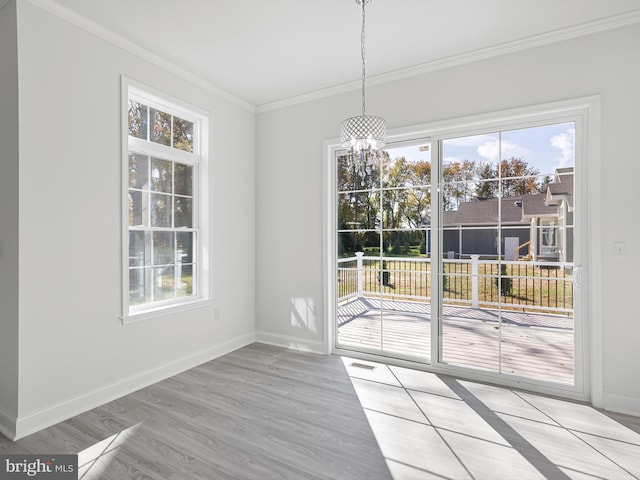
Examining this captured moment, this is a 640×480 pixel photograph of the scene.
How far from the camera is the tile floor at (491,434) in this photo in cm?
201

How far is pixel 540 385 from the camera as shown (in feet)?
9.84

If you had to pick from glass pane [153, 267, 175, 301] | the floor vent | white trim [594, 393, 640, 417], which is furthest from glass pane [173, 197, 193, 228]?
white trim [594, 393, 640, 417]

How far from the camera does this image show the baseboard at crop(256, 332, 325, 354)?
13.3 ft

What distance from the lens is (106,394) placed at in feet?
9.32

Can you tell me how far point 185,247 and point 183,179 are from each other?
716 mm

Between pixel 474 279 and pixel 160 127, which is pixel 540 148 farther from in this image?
pixel 160 127

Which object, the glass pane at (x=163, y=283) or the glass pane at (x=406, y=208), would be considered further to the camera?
the glass pane at (x=406, y=208)

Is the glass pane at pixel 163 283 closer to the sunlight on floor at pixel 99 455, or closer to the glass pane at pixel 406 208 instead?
the sunlight on floor at pixel 99 455

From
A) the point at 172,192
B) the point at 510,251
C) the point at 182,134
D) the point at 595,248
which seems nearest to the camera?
the point at 595,248

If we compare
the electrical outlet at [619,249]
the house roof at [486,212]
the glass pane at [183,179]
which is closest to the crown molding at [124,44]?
the glass pane at [183,179]

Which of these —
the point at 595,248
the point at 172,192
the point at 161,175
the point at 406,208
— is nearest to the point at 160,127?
the point at 161,175

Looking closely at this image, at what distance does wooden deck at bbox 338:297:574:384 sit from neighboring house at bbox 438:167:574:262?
1.83ft
